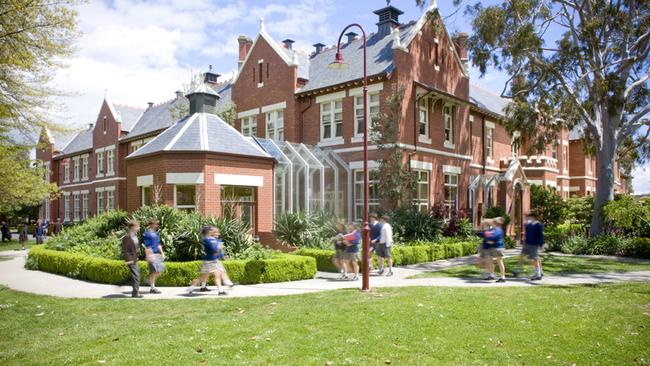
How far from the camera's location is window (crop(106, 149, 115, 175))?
3909 centimetres

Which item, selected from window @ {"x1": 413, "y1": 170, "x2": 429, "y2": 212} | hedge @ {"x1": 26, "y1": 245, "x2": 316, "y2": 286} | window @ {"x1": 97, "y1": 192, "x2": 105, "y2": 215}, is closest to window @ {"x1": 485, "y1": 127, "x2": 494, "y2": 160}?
window @ {"x1": 413, "y1": 170, "x2": 429, "y2": 212}

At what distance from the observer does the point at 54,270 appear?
1584 centimetres

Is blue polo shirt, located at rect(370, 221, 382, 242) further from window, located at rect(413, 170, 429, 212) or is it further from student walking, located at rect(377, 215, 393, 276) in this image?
window, located at rect(413, 170, 429, 212)

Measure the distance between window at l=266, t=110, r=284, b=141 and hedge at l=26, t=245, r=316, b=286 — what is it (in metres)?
13.3

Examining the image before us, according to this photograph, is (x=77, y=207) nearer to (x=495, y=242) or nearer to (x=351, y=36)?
(x=351, y=36)

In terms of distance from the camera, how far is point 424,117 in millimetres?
24141

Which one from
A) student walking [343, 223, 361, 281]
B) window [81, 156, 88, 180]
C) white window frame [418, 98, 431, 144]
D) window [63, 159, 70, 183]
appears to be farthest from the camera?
window [63, 159, 70, 183]

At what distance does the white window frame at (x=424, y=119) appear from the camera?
23531 millimetres

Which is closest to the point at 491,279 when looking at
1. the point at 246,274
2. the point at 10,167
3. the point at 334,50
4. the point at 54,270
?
the point at 246,274

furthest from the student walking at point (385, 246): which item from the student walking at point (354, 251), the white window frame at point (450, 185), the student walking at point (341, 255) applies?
the white window frame at point (450, 185)

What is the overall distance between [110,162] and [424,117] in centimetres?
2742

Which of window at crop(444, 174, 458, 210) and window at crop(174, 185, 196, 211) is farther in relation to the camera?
window at crop(444, 174, 458, 210)

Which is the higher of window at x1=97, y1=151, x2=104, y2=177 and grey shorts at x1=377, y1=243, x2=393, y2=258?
window at x1=97, y1=151, x2=104, y2=177

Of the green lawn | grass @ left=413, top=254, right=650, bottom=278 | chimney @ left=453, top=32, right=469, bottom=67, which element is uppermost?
chimney @ left=453, top=32, right=469, bottom=67
